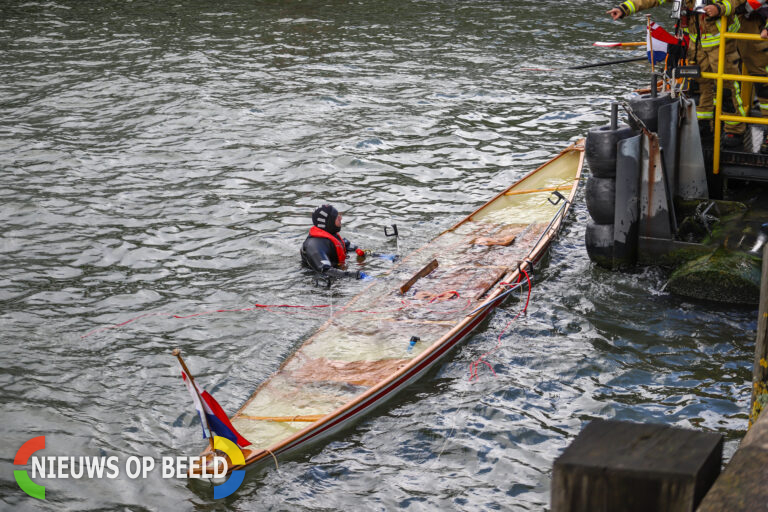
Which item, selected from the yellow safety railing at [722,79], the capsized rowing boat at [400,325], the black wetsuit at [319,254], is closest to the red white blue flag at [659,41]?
the yellow safety railing at [722,79]

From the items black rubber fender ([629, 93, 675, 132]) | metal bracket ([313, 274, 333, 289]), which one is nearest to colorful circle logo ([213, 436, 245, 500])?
metal bracket ([313, 274, 333, 289])

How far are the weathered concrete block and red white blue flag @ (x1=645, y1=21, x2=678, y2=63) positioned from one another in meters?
9.81

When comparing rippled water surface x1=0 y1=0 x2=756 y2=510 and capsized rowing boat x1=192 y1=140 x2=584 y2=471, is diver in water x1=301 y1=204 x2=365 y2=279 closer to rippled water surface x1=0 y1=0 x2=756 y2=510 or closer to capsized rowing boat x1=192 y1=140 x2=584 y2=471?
rippled water surface x1=0 y1=0 x2=756 y2=510

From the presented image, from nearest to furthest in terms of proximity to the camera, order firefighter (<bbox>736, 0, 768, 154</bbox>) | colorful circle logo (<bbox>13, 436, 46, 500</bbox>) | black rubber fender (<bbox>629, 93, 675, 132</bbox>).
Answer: colorful circle logo (<bbox>13, 436, 46, 500</bbox>), black rubber fender (<bbox>629, 93, 675, 132</bbox>), firefighter (<bbox>736, 0, 768, 154</bbox>)

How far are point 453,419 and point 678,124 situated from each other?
4.89 meters

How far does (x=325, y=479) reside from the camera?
22.0 feet

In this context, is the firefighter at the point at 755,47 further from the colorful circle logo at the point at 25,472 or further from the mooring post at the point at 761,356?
the colorful circle logo at the point at 25,472

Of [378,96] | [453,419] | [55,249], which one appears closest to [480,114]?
[378,96]

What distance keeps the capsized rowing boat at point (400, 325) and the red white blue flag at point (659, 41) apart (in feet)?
7.30

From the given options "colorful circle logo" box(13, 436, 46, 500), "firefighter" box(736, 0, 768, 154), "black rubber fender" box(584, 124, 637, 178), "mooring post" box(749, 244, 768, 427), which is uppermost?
"firefighter" box(736, 0, 768, 154)

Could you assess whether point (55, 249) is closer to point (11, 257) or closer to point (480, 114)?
point (11, 257)

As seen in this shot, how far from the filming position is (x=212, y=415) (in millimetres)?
6266

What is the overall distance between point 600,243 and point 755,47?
3.17m

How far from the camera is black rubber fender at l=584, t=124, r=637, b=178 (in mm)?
9398
